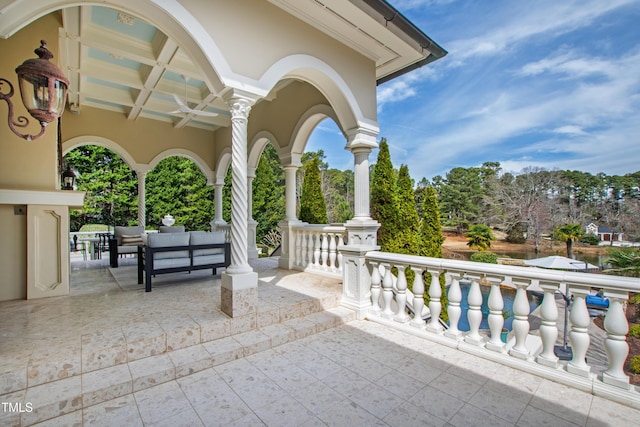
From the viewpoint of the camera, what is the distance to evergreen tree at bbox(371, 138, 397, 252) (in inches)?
335

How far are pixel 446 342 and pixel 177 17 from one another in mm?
3809

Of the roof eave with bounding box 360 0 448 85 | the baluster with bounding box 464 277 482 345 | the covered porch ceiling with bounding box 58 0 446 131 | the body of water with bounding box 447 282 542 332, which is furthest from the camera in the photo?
the body of water with bounding box 447 282 542 332

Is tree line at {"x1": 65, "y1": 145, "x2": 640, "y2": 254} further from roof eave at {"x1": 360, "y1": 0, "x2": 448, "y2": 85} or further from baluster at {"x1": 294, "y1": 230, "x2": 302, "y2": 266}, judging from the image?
roof eave at {"x1": 360, "y1": 0, "x2": 448, "y2": 85}

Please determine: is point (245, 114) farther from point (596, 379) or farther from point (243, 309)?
point (596, 379)

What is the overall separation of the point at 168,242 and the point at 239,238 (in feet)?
Result: 5.33

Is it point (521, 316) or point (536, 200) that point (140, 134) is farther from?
point (536, 200)

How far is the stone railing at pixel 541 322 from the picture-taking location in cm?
194

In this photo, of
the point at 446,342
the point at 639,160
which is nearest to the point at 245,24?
the point at 446,342

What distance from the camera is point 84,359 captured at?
6.89ft

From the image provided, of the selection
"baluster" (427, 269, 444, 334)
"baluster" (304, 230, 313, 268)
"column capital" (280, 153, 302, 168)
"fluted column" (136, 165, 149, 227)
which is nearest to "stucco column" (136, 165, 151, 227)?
"fluted column" (136, 165, 149, 227)

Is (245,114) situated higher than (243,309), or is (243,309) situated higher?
(245,114)

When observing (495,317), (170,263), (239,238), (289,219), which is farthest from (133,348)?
(289,219)

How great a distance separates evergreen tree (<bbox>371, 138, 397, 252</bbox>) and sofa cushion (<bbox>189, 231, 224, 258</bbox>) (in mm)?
5315

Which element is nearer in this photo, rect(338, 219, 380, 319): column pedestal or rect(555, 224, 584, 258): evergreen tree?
rect(338, 219, 380, 319): column pedestal
